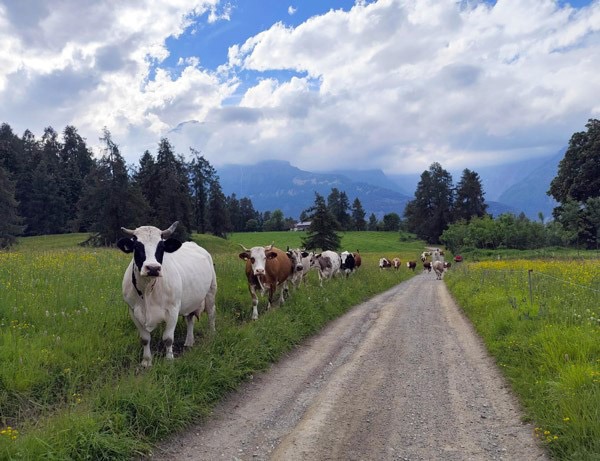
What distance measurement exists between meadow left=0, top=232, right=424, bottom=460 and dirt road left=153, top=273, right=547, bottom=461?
0.35 meters

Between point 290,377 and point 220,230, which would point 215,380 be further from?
point 220,230

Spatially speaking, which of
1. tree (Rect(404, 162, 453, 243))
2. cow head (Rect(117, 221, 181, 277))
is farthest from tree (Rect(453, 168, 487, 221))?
cow head (Rect(117, 221, 181, 277))

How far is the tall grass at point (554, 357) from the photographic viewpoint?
14.8 feet

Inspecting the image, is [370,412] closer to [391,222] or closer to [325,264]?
[325,264]

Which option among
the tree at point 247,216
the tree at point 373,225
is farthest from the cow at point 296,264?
the tree at point 373,225

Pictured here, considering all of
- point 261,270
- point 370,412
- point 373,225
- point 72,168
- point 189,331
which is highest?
point 72,168

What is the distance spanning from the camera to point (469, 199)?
3445 inches

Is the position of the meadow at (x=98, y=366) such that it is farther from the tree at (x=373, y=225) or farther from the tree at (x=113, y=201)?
the tree at (x=373, y=225)

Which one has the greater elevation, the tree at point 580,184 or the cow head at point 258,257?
the tree at point 580,184

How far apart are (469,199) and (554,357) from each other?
86.9 meters

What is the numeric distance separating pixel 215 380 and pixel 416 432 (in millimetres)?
2803

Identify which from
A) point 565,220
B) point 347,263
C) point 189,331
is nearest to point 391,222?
point 565,220

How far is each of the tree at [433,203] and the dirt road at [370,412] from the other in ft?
271

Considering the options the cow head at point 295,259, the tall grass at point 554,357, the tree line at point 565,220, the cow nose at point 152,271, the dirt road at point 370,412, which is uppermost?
the tree line at point 565,220
